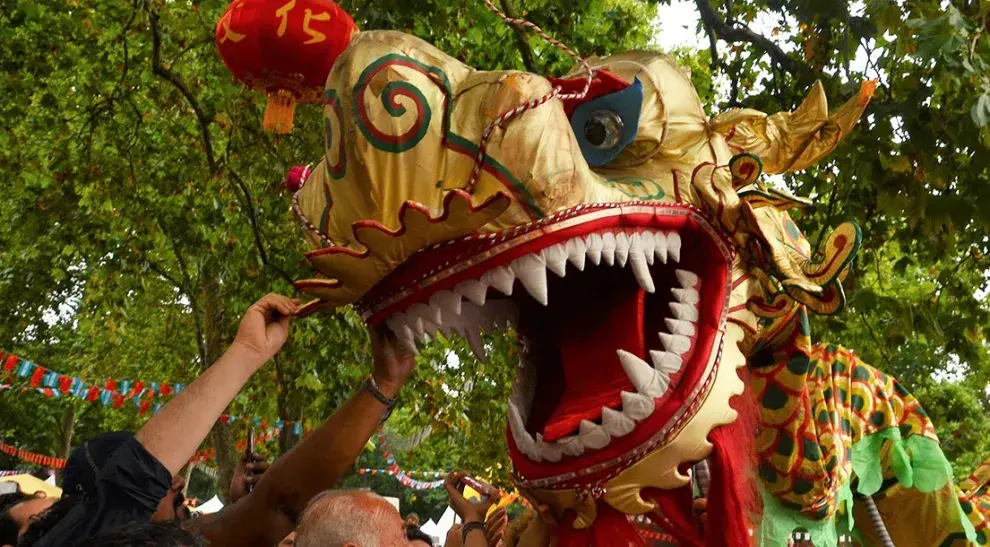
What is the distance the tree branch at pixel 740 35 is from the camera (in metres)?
3.75

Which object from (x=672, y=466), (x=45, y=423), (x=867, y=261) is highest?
(x=867, y=261)

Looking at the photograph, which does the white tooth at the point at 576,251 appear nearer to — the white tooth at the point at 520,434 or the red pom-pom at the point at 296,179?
the white tooth at the point at 520,434

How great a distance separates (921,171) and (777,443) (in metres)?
2.12

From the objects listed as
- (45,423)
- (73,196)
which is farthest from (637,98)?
(45,423)

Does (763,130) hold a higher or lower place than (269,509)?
higher

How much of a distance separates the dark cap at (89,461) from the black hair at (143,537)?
0.31 m

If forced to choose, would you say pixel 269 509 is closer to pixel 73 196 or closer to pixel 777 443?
pixel 777 443

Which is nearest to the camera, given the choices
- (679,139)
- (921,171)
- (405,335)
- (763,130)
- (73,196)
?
(405,335)

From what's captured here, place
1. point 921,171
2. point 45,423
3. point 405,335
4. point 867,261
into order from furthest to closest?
point 45,423 < point 867,261 < point 921,171 < point 405,335

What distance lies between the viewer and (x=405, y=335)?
1.77 m

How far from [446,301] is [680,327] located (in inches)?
17.2

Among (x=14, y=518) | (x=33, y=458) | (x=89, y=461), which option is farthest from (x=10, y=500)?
(x=33, y=458)

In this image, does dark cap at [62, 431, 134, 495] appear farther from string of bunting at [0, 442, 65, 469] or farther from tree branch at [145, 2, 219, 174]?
string of bunting at [0, 442, 65, 469]

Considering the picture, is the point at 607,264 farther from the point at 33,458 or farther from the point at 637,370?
the point at 33,458
